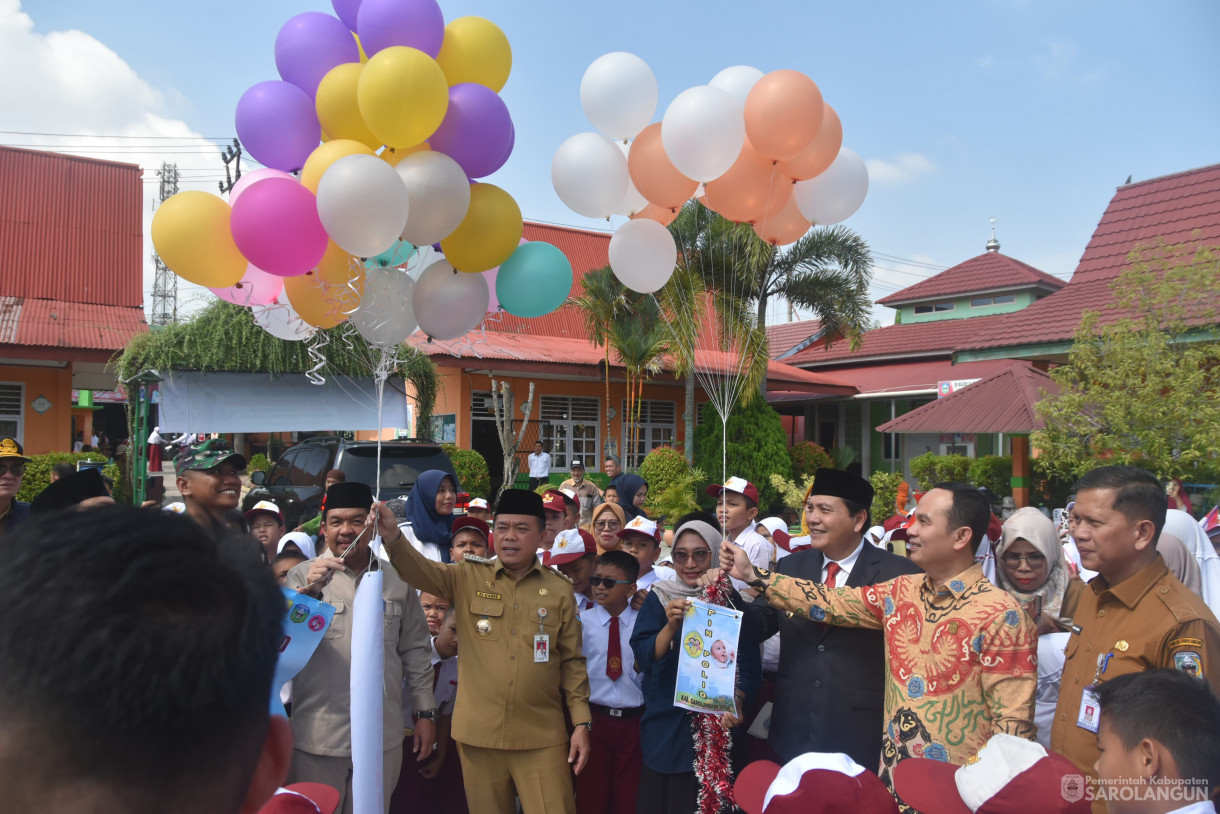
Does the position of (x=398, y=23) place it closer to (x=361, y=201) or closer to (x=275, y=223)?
(x=361, y=201)

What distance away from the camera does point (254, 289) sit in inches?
164

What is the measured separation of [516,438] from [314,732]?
1343cm

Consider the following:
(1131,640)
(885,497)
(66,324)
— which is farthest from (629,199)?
(66,324)

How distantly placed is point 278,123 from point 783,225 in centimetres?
310

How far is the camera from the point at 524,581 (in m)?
3.30

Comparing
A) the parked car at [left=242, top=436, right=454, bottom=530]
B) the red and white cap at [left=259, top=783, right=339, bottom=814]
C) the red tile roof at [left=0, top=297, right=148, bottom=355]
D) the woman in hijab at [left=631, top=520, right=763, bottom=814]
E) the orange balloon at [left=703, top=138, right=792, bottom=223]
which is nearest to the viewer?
the red and white cap at [left=259, top=783, right=339, bottom=814]

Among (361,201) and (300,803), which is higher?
(361,201)

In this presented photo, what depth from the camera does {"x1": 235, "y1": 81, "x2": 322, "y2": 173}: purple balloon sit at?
12.7 feet

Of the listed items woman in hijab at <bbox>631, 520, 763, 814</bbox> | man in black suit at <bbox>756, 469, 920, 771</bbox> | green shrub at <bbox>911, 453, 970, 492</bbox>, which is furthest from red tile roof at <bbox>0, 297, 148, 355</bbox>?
green shrub at <bbox>911, 453, 970, 492</bbox>

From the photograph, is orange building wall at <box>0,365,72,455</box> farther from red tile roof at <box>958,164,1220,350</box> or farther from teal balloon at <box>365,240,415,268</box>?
red tile roof at <box>958,164,1220,350</box>

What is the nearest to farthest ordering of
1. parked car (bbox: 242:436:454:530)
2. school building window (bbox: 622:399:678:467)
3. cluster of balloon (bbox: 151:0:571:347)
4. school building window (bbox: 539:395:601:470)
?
cluster of balloon (bbox: 151:0:571:347) → parked car (bbox: 242:436:454:530) → school building window (bbox: 539:395:601:470) → school building window (bbox: 622:399:678:467)

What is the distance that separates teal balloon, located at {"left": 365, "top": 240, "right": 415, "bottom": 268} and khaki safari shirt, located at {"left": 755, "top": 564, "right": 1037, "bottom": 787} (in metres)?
2.97

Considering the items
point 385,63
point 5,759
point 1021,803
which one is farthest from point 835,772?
point 385,63

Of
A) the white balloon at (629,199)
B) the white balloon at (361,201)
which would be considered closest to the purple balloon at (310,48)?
the white balloon at (361,201)
